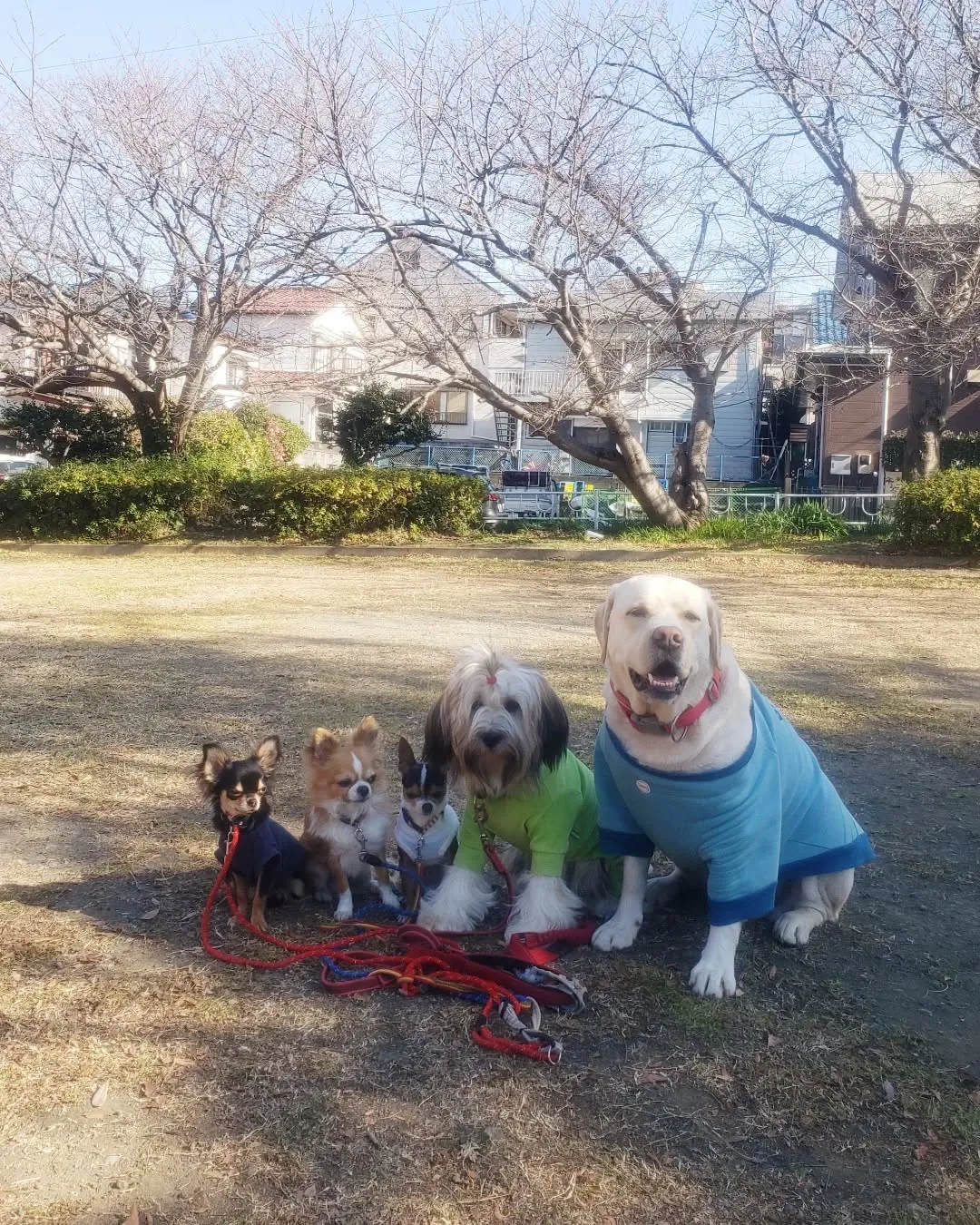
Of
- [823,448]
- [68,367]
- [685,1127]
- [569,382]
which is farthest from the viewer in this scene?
[823,448]

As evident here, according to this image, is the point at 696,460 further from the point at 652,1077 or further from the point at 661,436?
the point at 661,436

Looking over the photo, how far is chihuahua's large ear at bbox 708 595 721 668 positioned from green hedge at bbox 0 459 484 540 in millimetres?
12827

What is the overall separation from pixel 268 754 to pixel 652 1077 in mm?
1526

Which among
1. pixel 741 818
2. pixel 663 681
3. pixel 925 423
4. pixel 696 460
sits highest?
pixel 925 423

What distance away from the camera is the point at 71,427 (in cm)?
1972

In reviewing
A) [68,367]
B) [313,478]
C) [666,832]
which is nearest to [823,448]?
[313,478]

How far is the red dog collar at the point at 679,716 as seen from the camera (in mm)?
2795

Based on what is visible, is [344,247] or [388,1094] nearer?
[388,1094]

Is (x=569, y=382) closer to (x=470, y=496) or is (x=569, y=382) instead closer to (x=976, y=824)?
(x=470, y=496)

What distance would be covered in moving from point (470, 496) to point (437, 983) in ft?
43.6

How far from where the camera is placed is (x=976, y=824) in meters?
4.18

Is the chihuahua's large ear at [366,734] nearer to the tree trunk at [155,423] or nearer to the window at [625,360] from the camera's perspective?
the window at [625,360]

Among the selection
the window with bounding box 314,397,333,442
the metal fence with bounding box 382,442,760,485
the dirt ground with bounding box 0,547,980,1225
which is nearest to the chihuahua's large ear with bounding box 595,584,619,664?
the dirt ground with bounding box 0,547,980,1225

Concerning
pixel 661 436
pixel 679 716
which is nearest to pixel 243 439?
pixel 661 436
